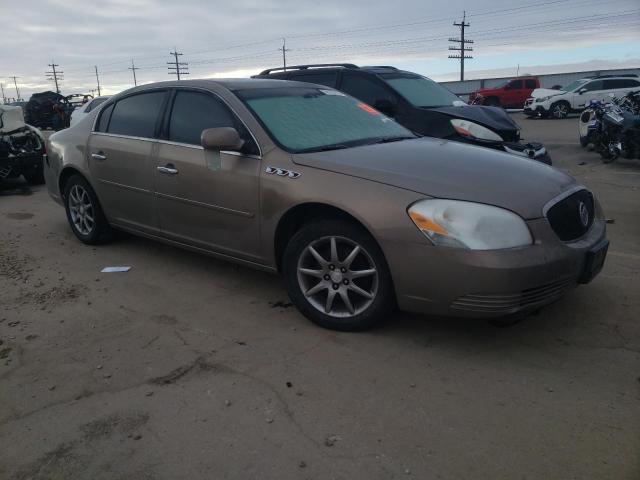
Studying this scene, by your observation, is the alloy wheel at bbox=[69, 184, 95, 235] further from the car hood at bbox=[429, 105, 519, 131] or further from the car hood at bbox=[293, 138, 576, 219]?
the car hood at bbox=[429, 105, 519, 131]

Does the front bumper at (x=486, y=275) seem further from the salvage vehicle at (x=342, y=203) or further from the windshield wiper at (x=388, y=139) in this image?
the windshield wiper at (x=388, y=139)

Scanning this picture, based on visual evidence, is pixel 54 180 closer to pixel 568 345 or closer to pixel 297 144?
pixel 297 144

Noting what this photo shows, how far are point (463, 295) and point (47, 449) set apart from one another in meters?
2.15

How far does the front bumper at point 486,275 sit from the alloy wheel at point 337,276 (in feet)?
0.75

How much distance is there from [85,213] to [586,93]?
74.6 ft

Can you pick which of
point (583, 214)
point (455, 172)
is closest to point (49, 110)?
point (455, 172)

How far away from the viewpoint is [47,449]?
242cm

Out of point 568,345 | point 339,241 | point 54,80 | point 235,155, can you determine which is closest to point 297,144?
point 235,155

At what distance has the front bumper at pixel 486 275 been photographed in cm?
288

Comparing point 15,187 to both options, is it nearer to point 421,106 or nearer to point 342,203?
point 421,106

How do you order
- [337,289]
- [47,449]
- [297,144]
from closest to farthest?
[47,449], [337,289], [297,144]

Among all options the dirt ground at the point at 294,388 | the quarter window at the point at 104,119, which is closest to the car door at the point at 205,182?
the dirt ground at the point at 294,388

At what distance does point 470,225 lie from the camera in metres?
2.93

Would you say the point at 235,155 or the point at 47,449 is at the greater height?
the point at 235,155
